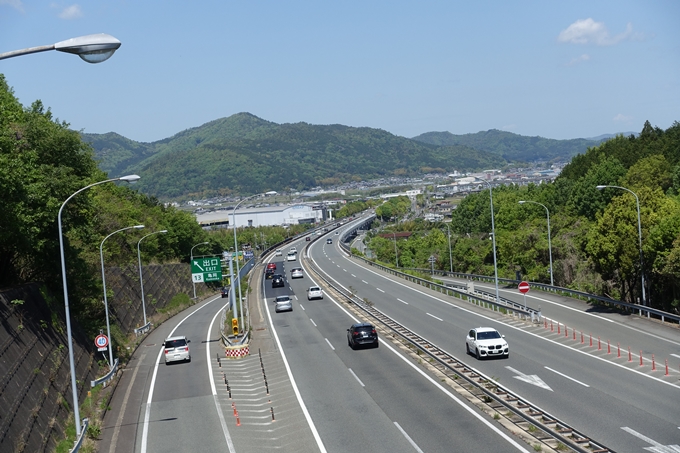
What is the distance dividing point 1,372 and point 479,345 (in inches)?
749

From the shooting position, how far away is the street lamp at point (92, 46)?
321 inches

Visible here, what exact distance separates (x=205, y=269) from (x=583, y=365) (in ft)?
157

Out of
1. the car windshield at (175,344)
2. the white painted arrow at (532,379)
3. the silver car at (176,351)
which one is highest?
the white painted arrow at (532,379)

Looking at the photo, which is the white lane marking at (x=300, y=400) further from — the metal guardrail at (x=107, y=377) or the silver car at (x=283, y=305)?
the silver car at (x=283, y=305)

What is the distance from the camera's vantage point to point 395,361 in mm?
33000

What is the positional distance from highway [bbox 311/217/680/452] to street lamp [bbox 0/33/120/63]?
14766 mm

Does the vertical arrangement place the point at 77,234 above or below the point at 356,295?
above

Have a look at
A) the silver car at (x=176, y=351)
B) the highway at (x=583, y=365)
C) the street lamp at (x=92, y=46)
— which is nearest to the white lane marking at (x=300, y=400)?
the silver car at (x=176, y=351)

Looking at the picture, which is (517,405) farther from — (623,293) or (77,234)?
(623,293)

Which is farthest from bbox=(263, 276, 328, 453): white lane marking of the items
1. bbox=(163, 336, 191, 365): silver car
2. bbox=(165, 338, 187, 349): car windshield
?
bbox=(165, 338, 187, 349): car windshield

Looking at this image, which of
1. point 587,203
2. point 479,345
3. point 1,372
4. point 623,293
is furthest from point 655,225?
point 587,203

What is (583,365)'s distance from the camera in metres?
29.2

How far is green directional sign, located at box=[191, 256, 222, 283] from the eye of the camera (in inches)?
2788

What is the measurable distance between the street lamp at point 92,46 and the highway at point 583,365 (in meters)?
14.8
